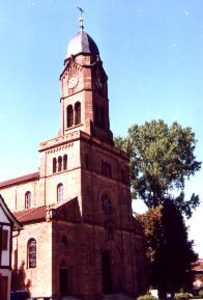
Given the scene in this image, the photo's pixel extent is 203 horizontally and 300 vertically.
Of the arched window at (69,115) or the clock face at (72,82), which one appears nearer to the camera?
the arched window at (69,115)

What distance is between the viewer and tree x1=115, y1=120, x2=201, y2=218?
167 feet

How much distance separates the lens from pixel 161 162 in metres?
51.1

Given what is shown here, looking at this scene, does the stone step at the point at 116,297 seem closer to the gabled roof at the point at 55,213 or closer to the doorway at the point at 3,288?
the gabled roof at the point at 55,213

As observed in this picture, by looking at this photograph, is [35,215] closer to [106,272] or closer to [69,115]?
[106,272]

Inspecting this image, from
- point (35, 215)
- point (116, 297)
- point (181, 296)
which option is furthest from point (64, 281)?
point (181, 296)

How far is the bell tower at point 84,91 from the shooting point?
44.8 metres

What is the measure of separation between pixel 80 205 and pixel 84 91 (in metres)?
13.7

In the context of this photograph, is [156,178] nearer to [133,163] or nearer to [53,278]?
[133,163]

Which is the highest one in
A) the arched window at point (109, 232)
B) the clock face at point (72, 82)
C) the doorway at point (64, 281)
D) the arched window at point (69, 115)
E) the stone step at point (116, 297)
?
the clock face at point (72, 82)

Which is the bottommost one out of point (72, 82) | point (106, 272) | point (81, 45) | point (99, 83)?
point (106, 272)

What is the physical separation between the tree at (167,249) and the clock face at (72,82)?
17369 millimetres

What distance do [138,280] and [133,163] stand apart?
14940 mm

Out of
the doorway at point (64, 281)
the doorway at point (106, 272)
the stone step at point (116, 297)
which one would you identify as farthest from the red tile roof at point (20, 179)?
the stone step at point (116, 297)

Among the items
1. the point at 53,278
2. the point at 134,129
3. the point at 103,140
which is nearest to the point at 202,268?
the point at 134,129
